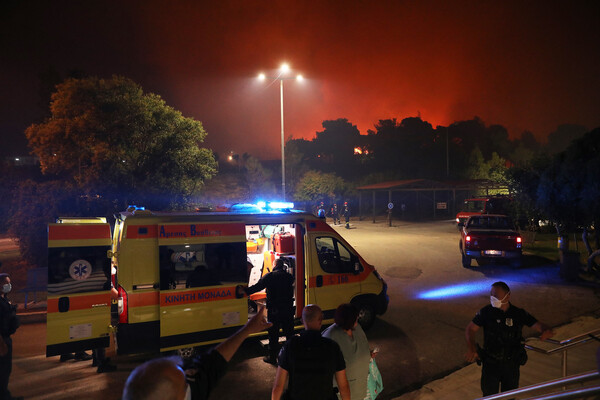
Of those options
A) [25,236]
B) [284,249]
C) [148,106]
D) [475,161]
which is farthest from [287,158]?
[284,249]

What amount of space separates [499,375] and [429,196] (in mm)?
38789

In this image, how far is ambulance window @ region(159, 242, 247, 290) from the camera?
16.7 ft

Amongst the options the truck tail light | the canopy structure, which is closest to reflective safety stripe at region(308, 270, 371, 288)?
the truck tail light

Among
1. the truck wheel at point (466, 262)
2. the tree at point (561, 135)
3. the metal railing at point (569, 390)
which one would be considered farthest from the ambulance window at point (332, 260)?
the tree at point (561, 135)

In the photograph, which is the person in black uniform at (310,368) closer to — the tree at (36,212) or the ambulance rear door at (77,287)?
the ambulance rear door at (77,287)

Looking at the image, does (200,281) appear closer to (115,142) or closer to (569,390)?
(569,390)

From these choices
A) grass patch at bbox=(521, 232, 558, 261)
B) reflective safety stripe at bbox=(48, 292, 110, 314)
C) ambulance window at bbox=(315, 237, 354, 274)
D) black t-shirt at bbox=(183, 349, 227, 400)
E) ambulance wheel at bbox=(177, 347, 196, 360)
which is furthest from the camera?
grass patch at bbox=(521, 232, 558, 261)

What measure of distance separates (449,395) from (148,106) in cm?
1401

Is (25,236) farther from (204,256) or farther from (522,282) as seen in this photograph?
(522,282)

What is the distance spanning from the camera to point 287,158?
45906 mm

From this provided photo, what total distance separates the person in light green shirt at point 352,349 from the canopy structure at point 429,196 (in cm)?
3259

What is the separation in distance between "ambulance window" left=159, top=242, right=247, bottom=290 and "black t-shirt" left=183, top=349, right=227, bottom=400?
3.09 m

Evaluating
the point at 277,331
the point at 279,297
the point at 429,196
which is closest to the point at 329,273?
the point at 279,297

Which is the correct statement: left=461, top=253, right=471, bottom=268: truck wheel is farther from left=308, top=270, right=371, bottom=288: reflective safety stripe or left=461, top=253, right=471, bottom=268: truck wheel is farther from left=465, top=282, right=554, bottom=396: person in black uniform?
left=465, top=282, right=554, bottom=396: person in black uniform
